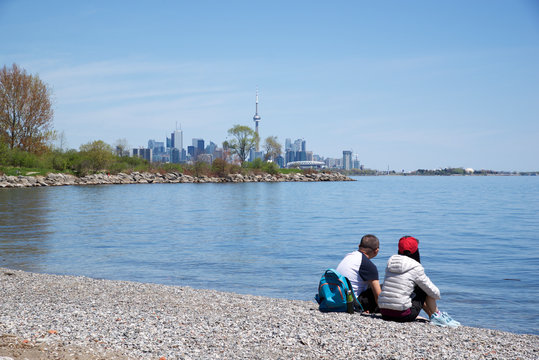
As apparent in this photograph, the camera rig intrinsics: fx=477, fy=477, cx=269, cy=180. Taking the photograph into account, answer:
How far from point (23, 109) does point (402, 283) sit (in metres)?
63.6

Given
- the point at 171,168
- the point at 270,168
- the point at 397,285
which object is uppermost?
the point at 270,168

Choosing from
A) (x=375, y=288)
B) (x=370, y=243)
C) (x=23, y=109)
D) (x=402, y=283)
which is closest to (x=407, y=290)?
(x=402, y=283)

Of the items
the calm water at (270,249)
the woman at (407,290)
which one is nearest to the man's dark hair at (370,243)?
the woman at (407,290)

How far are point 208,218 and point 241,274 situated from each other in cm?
1654

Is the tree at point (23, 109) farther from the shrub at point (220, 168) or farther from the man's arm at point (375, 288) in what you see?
the man's arm at point (375, 288)

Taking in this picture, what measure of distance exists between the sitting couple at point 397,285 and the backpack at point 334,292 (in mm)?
124

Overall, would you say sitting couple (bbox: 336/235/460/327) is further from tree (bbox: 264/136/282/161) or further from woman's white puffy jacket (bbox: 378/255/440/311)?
tree (bbox: 264/136/282/161)

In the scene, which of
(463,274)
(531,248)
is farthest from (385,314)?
(531,248)

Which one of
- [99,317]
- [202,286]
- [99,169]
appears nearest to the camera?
[99,317]

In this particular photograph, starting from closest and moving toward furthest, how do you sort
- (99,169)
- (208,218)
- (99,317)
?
(99,317)
(208,218)
(99,169)

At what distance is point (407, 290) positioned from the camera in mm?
7168

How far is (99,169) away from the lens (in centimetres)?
7769

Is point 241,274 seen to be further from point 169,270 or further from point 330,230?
point 330,230

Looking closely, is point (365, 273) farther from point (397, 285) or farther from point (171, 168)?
point (171, 168)
